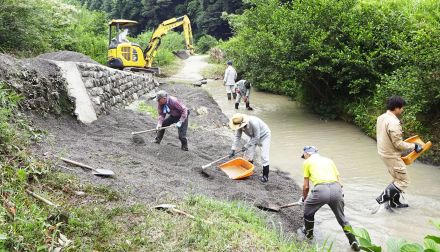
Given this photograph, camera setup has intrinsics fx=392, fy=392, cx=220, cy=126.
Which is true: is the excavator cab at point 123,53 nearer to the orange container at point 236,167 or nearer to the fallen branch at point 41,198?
the orange container at point 236,167

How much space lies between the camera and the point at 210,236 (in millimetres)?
4211

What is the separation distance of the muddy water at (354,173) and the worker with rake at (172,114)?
189cm

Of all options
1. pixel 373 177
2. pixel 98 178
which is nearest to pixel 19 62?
pixel 98 178

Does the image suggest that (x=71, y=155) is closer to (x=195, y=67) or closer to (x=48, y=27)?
(x=48, y=27)

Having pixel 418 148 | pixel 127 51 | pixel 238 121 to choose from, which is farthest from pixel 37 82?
pixel 127 51

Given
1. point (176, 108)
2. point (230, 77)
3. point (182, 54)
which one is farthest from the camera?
point (182, 54)

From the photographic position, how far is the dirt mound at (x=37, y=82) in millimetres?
7324

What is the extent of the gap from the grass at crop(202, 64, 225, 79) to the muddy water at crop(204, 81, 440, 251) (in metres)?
11.3

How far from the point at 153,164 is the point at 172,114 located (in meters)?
1.95

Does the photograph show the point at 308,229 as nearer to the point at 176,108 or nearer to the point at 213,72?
the point at 176,108

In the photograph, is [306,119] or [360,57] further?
[306,119]

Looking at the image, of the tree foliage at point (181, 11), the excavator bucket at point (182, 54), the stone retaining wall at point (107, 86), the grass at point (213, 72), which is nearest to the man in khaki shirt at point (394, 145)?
the stone retaining wall at point (107, 86)

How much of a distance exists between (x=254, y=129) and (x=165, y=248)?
4.11m

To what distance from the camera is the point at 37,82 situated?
787 centimetres
